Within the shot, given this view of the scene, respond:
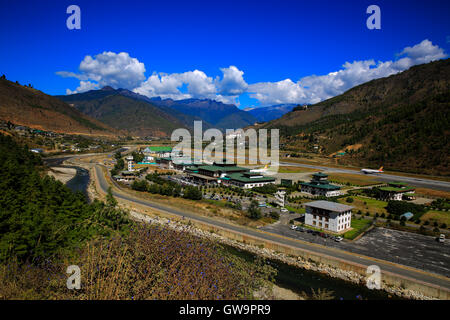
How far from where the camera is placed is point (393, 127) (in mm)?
61406

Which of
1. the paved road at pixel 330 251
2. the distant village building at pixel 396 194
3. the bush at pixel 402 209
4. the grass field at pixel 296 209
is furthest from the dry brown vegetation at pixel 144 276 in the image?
the distant village building at pixel 396 194

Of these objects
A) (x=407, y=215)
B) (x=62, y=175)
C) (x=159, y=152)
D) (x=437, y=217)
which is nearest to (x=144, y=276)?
(x=407, y=215)

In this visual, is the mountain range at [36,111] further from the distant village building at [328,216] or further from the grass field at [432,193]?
Answer: the grass field at [432,193]

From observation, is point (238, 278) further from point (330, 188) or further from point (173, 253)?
point (330, 188)

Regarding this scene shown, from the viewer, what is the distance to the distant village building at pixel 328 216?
1982 centimetres

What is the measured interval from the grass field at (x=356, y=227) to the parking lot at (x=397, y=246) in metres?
0.53

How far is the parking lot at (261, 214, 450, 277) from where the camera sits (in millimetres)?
14922

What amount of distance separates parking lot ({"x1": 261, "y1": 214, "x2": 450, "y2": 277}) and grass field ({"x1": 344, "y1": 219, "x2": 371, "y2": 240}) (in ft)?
1.73

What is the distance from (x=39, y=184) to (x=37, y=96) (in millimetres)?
114913

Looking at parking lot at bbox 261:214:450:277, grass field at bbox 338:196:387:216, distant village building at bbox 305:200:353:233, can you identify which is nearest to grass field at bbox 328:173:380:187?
grass field at bbox 338:196:387:216

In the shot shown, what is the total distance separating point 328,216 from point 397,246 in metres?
4.64

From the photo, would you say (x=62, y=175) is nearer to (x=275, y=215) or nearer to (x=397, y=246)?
(x=275, y=215)
